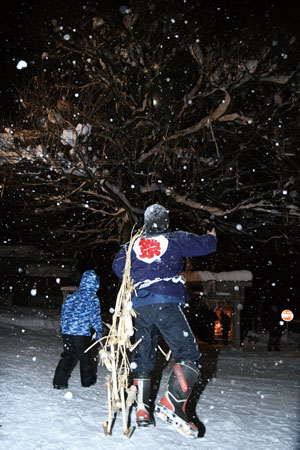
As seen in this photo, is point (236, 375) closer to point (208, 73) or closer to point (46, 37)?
point (208, 73)

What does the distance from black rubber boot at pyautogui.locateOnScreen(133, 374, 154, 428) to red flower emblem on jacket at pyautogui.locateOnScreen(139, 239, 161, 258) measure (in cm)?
99

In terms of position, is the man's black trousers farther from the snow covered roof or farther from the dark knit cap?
the snow covered roof

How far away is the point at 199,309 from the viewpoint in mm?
13602

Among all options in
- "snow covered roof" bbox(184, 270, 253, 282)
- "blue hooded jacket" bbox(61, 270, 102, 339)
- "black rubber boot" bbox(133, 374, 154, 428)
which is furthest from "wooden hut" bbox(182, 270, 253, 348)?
"black rubber boot" bbox(133, 374, 154, 428)

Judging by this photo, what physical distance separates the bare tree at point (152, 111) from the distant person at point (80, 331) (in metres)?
4.13

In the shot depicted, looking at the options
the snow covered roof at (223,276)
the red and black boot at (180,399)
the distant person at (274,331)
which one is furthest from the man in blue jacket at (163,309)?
the distant person at (274,331)

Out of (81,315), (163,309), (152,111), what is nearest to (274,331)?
(152,111)

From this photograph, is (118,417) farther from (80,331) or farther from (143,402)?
(80,331)

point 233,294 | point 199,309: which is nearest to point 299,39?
point 233,294

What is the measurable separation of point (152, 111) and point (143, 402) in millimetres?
7424

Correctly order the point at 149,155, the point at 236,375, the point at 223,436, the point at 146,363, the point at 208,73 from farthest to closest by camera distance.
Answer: the point at 149,155 → the point at 208,73 → the point at 236,375 → the point at 146,363 → the point at 223,436

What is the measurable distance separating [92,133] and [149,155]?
4.91ft

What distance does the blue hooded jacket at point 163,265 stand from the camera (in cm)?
321

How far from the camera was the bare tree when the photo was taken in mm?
8188
